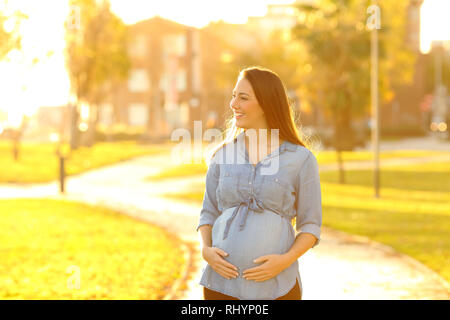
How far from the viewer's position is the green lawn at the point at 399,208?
1122 cm

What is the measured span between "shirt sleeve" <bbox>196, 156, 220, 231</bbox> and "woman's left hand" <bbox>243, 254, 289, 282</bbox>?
402mm

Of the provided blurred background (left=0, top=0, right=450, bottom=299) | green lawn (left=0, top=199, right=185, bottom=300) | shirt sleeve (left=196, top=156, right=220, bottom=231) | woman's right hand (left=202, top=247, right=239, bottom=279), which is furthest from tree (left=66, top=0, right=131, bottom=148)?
woman's right hand (left=202, top=247, right=239, bottom=279)

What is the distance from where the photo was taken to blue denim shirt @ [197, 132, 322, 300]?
3.29 meters

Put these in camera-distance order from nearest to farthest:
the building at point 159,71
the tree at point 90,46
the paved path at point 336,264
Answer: the paved path at point 336,264 → the tree at point 90,46 → the building at point 159,71

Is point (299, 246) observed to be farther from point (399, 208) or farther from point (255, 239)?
point (399, 208)

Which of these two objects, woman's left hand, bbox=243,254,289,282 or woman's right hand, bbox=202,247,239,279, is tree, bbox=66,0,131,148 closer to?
woman's right hand, bbox=202,247,239,279

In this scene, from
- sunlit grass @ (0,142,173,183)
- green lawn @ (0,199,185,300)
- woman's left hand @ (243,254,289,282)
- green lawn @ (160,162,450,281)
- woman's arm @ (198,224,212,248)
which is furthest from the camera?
sunlit grass @ (0,142,173,183)

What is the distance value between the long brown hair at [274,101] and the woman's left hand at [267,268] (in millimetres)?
604

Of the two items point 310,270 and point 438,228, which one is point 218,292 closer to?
point 310,270

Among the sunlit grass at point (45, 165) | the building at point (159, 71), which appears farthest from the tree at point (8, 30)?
the building at point (159, 71)

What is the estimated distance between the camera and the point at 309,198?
3.35 meters

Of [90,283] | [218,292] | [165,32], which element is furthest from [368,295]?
[165,32]

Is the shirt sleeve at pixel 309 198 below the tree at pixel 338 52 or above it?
A: below

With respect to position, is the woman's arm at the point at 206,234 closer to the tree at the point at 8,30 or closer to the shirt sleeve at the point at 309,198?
the shirt sleeve at the point at 309,198
